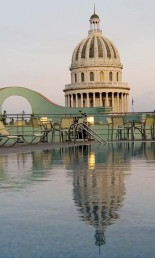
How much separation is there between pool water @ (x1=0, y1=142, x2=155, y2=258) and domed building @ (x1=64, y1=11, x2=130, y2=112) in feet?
324

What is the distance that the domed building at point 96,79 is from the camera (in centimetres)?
10638

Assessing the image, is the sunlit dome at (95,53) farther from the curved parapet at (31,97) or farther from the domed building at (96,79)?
the curved parapet at (31,97)

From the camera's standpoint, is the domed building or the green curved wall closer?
the green curved wall

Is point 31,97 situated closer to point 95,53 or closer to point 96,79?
point 96,79

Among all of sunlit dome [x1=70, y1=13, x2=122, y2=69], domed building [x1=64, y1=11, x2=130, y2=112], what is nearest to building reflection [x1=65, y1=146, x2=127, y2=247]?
domed building [x1=64, y1=11, x2=130, y2=112]

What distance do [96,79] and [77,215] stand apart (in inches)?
4094

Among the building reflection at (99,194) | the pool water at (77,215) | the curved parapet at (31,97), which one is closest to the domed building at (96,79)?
the curved parapet at (31,97)

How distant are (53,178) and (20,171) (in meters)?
1.23

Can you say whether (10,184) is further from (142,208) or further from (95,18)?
(95,18)

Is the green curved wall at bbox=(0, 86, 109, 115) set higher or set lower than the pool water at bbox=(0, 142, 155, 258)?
higher

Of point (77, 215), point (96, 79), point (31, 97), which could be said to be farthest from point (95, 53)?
point (77, 215)

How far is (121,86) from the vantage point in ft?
356

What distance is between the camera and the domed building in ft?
349

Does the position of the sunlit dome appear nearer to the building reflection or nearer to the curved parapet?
the curved parapet
